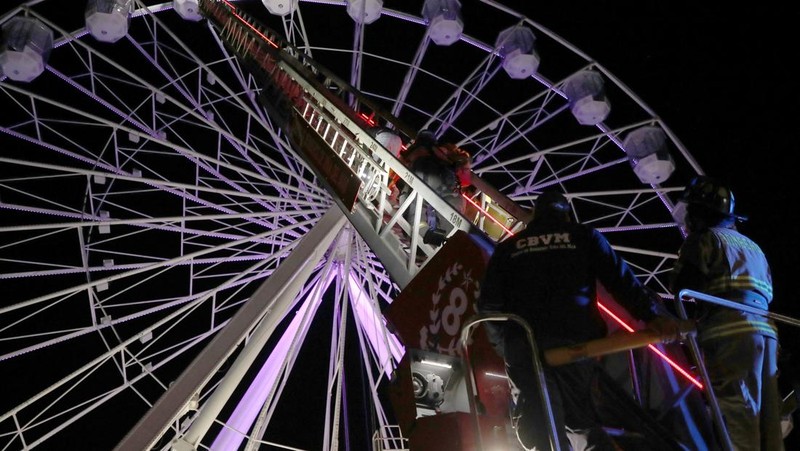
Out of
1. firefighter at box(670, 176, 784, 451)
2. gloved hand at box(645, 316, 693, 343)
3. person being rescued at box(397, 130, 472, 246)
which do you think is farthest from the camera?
person being rescued at box(397, 130, 472, 246)

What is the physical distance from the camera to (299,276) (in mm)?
10523

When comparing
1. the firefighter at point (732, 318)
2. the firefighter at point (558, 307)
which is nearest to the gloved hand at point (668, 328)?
the firefighter at point (558, 307)

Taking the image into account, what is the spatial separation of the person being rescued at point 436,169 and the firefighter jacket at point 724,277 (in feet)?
10.5

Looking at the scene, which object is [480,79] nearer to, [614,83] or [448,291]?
[614,83]

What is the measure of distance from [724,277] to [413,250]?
3.05 meters

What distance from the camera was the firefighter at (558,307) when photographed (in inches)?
159

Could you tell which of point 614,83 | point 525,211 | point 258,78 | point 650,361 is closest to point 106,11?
point 258,78

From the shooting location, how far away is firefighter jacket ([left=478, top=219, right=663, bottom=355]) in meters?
4.21

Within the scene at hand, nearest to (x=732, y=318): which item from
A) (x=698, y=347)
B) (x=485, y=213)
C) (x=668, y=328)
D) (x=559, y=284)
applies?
(x=698, y=347)

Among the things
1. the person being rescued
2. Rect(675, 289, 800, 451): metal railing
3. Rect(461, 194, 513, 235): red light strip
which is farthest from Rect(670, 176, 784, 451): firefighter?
Rect(461, 194, 513, 235): red light strip

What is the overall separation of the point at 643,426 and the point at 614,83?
1060 centimetres

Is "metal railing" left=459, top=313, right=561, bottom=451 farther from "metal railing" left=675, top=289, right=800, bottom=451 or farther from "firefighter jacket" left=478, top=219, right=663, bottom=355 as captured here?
"metal railing" left=675, top=289, right=800, bottom=451

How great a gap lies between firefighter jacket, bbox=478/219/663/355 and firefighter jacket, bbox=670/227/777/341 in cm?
44

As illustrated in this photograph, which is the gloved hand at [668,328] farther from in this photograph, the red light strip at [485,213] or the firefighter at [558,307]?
the red light strip at [485,213]
